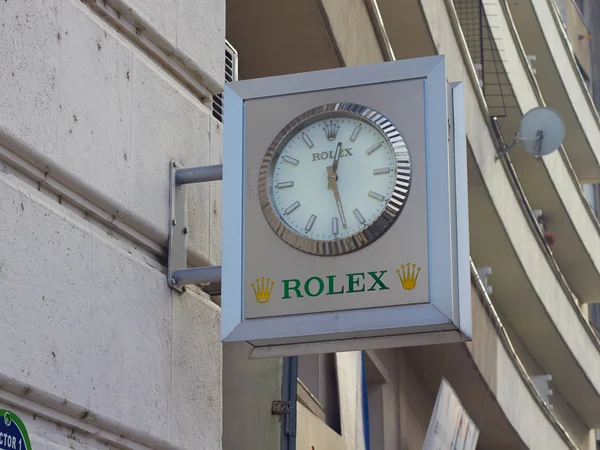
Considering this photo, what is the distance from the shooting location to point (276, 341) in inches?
201

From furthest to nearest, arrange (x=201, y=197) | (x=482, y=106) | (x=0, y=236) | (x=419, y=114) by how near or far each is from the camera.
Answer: (x=482, y=106) → (x=201, y=197) → (x=419, y=114) → (x=0, y=236)

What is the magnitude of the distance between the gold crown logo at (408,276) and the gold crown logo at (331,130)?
0.63 m

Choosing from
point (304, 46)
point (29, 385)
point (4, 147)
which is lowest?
point (29, 385)

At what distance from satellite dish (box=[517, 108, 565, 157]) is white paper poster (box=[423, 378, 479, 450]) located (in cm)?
741

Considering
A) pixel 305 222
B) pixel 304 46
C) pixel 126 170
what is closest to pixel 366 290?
pixel 305 222

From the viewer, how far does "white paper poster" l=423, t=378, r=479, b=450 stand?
13.4 meters

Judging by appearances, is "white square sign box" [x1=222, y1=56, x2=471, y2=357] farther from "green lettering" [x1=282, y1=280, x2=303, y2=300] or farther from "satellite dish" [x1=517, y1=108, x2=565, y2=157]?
"satellite dish" [x1=517, y1=108, x2=565, y2=157]

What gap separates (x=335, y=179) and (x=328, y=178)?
0.03 m

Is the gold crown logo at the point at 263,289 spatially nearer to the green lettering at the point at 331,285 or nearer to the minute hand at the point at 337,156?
the green lettering at the point at 331,285

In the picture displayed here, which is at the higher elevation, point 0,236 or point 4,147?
point 4,147

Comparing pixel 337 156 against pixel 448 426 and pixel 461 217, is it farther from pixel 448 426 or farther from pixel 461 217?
pixel 448 426

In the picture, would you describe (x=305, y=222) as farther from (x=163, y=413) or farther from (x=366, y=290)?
(x=163, y=413)

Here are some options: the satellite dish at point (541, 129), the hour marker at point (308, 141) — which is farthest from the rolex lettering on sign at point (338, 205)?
the satellite dish at point (541, 129)

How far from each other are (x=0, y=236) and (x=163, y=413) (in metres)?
1.31
